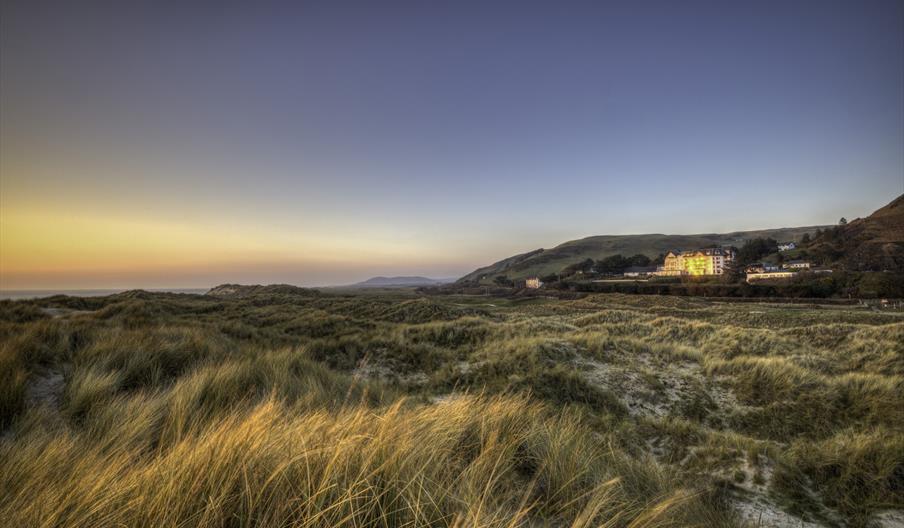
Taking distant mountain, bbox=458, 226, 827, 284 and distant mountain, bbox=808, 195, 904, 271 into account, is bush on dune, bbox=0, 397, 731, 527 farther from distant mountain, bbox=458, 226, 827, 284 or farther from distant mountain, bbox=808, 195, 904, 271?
distant mountain, bbox=458, 226, 827, 284

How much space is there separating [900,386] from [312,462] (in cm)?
1255

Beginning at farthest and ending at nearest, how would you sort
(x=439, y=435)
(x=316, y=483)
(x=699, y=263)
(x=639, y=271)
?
(x=639, y=271) < (x=699, y=263) < (x=439, y=435) < (x=316, y=483)

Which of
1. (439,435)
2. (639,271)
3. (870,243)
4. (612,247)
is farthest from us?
(612,247)

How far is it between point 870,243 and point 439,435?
3772 inches

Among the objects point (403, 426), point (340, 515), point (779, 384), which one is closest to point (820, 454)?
point (779, 384)

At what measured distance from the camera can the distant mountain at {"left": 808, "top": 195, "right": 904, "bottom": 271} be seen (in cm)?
5272

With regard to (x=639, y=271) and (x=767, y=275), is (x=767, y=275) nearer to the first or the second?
(x=767, y=275)

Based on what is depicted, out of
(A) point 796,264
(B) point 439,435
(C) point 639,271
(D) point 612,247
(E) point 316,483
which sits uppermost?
(D) point 612,247

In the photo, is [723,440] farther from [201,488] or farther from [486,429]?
[201,488]

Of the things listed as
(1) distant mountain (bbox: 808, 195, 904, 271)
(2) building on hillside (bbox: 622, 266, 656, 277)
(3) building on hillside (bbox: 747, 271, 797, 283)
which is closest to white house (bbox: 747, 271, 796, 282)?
(3) building on hillside (bbox: 747, 271, 797, 283)

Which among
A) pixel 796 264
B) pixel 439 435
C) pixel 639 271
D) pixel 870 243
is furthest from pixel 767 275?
pixel 439 435

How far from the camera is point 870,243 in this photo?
199 feet

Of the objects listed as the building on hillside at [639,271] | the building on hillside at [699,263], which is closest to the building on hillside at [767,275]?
the building on hillside at [699,263]

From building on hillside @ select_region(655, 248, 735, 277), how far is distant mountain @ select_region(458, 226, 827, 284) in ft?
133
